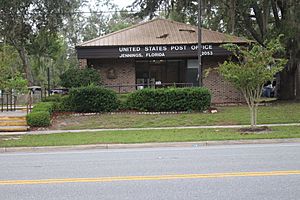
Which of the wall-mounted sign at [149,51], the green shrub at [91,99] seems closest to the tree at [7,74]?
the green shrub at [91,99]

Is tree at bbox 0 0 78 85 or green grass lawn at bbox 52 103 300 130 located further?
tree at bbox 0 0 78 85

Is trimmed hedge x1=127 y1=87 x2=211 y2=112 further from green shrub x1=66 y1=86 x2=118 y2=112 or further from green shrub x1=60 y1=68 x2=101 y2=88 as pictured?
green shrub x1=60 y1=68 x2=101 y2=88

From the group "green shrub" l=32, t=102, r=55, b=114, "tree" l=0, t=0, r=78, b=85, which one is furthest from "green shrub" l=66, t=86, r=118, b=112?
"tree" l=0, t=0, r=78, b=85

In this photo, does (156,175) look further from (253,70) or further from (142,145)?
(253,70)

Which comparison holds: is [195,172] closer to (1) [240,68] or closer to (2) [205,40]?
(1) [240,68]

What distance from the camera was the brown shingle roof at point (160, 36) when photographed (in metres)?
27.2

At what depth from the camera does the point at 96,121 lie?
19703 millimetres

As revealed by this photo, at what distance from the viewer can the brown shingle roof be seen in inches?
1069

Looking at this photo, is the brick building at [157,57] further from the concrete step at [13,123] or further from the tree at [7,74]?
the tree at [7,74]

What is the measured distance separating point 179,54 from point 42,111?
35.4 ft

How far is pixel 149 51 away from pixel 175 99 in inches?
232

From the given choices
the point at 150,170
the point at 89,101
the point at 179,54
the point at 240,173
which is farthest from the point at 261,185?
the point at 179,54

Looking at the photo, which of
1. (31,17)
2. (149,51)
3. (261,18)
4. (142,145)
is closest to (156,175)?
(142,145)

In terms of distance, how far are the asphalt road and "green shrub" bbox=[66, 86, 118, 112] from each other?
9.40 meters
